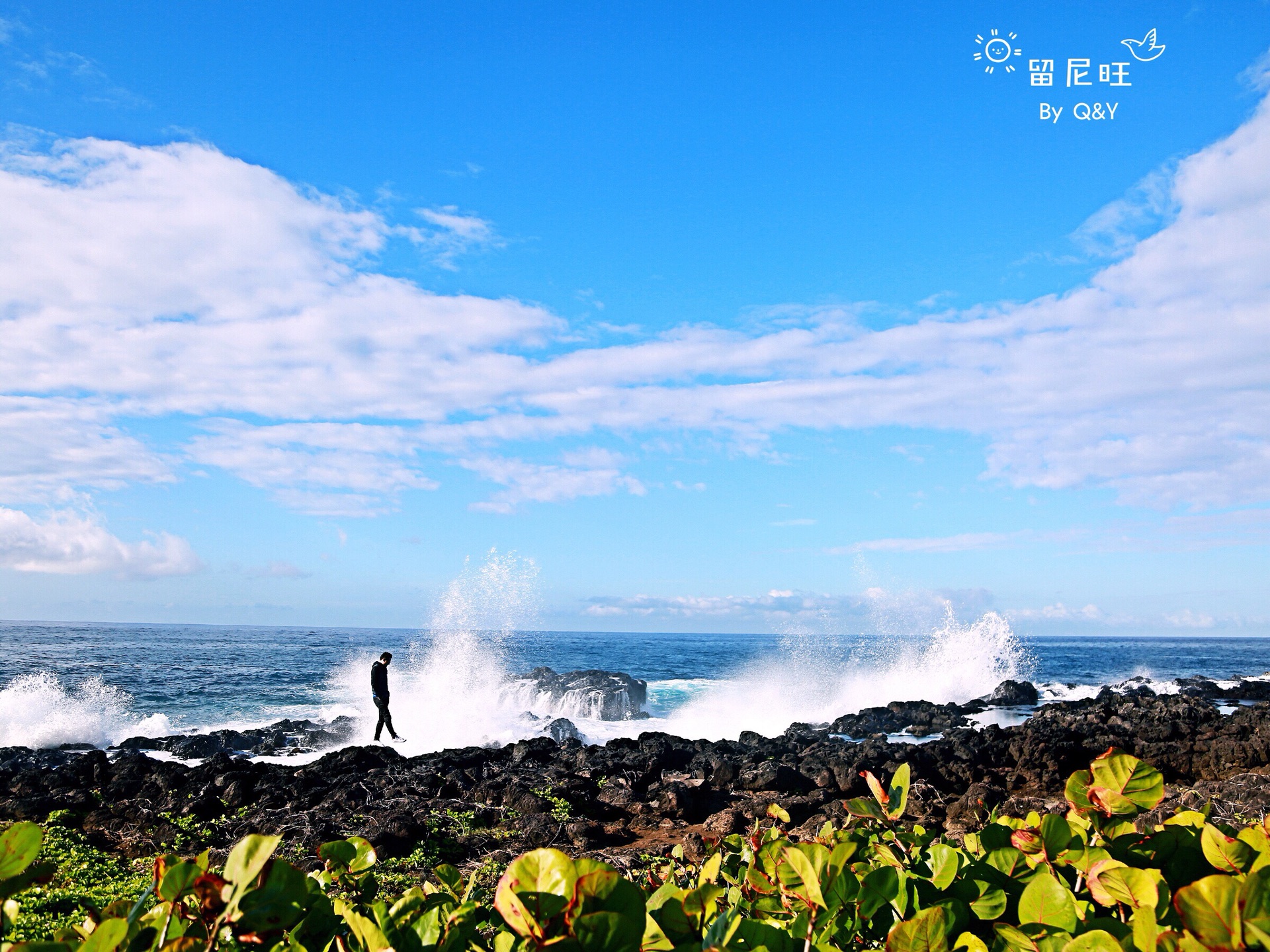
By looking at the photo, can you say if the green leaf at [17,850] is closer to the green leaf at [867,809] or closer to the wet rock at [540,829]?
the green leaf at [867,809]

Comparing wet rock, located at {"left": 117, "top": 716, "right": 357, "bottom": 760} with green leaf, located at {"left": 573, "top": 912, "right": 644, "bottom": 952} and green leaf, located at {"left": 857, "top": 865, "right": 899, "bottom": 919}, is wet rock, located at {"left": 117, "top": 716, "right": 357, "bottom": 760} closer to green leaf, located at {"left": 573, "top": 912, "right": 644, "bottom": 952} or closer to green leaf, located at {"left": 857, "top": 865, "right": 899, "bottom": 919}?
green leaf, located at {"left": 857, "top": 865, "right": 899, "bottom": 919}

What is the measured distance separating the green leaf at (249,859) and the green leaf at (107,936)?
0.10 meters

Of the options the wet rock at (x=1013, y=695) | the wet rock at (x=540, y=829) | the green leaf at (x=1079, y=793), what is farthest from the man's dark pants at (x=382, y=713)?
the wet rock at (x=1013, y=695)

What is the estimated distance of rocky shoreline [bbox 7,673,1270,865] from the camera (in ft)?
26.2

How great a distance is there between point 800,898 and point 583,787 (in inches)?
368

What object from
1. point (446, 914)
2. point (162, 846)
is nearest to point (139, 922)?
point (446, 914)

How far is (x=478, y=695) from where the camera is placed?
2380 centimetres

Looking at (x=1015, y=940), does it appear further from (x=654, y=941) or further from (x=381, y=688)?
(x=381, y=688)

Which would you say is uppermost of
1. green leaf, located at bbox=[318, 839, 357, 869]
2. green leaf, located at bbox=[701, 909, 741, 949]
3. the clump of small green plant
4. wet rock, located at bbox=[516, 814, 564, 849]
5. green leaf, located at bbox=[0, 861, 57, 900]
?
green leaf, located at bbox=[0, 861, 57, 900]

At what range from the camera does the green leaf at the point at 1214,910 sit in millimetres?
868

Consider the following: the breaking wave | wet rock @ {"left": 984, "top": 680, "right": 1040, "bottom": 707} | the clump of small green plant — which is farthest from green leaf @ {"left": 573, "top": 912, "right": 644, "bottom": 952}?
wet rock @ {"left": 984, "top": 680, "right": 1040, "bottom": 707}

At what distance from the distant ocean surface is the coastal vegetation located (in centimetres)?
1459

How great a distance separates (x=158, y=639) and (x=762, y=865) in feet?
250

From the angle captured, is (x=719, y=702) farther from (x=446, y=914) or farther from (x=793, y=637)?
(x=446, y=914)
